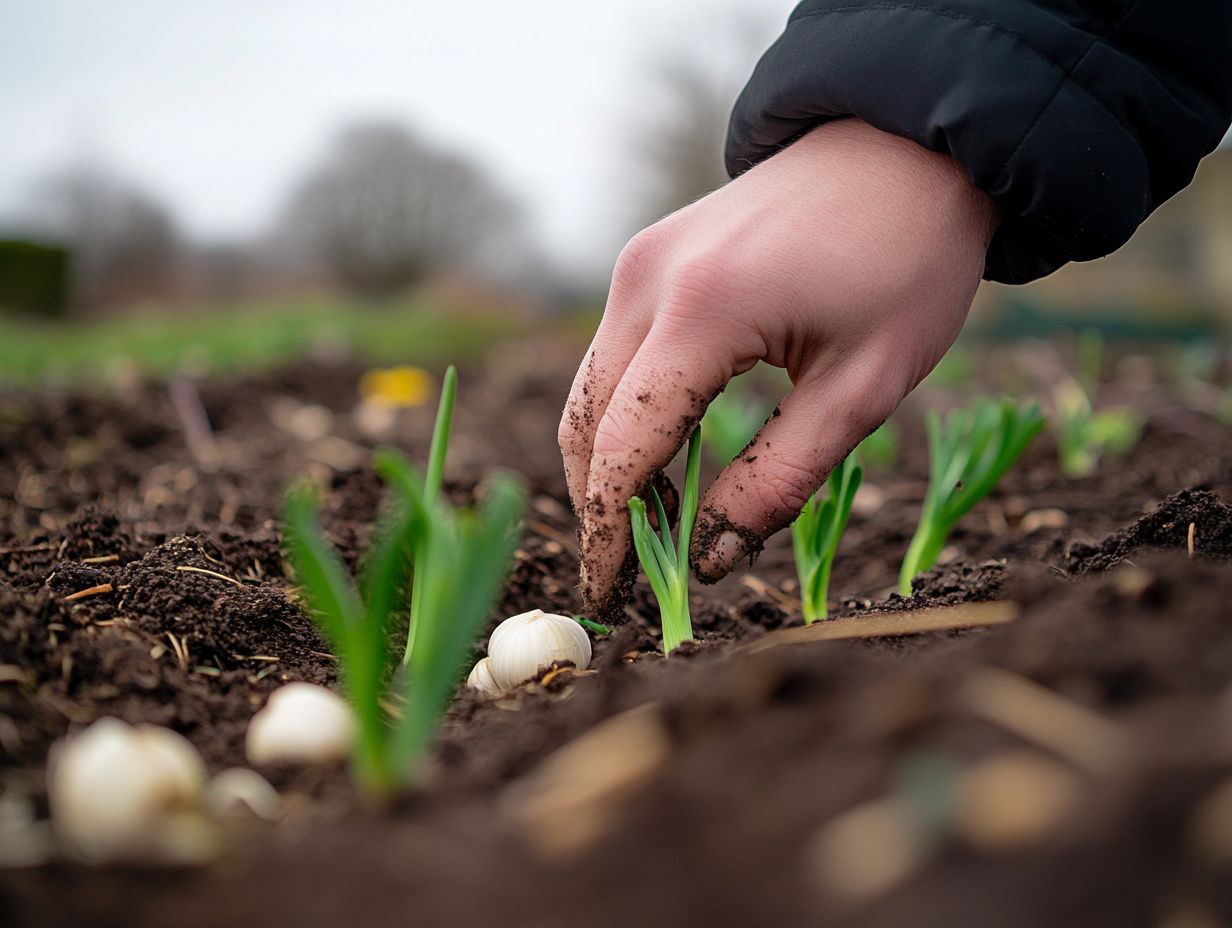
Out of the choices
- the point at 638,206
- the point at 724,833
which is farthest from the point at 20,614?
the point at 638,206

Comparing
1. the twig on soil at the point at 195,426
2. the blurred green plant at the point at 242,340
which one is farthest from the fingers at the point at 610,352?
the blurred green plant at the point at 242,340

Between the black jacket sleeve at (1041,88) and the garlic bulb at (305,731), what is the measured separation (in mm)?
1198

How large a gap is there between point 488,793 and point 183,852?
26cm

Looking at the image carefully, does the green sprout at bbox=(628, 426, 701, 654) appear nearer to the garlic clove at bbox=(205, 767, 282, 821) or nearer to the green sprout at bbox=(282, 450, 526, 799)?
the green sprout at bbox=(282, 450, 526, 799)

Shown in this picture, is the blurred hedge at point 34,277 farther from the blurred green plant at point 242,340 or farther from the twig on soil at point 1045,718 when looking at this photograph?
the twig on soil at point 1045,718

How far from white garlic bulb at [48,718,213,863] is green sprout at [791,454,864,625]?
1.22 m

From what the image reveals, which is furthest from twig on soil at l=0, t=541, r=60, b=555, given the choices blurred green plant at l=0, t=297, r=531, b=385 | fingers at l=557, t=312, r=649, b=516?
blurred green plant at l=0, t=297, r=531, b=385

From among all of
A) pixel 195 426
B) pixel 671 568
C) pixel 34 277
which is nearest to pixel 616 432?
pixel 671 568

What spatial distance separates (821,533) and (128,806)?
1299mm

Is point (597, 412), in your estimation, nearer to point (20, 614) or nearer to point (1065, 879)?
point (20, 614)

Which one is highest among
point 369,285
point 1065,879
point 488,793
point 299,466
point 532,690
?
point 1065,879

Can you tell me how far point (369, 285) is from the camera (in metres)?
20.9

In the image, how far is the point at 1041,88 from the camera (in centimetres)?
148

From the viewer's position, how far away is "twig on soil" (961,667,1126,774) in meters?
0.70
